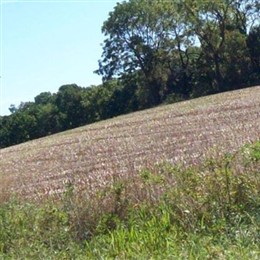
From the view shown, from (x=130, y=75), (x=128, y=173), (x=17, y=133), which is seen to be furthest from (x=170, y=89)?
(x=128, y=173)

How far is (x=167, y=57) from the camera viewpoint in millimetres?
54531

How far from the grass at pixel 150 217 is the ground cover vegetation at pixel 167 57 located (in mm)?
43515

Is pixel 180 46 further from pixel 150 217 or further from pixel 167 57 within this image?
pixel 150 217

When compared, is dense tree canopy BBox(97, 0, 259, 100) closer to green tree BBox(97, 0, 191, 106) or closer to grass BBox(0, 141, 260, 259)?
green tree BBox(97, 0, 191, 106)

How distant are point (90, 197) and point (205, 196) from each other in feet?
5.30

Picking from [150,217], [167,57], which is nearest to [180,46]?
[167,57]

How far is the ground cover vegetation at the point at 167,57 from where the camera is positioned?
165ft

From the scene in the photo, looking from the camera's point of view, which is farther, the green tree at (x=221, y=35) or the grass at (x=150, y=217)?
the green tree at (x=221, y=35)

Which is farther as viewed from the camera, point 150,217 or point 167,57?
point 167,57

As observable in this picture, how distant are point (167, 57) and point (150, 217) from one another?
48917 millimetres

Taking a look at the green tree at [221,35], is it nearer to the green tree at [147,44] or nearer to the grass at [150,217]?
the green tree at [147,44]

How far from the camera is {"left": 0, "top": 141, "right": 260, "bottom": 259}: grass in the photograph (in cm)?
553

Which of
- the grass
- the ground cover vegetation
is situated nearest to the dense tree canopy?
the ground cover vegetation

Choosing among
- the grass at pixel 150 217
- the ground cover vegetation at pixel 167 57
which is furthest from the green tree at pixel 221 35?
the grass at pixel 150 217
